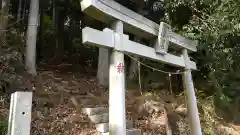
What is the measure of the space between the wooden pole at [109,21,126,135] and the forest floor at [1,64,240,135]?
1765 millimetres

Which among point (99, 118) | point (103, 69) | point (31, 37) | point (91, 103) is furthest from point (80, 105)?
point (31, 37)

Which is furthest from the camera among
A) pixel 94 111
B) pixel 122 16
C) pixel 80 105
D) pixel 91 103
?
pixel 91 103

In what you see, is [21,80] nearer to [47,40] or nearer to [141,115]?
[141,115]

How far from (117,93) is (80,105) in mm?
2843

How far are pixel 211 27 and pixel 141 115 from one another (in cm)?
325

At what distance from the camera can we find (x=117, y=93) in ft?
12.9

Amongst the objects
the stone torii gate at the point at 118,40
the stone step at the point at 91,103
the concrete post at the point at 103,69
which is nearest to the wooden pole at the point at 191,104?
the stone torii gate at the point at 118,40

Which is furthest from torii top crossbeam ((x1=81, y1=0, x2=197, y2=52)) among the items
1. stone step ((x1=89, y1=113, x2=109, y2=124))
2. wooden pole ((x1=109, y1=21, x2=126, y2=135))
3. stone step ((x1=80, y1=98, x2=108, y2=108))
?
stone step ((x1=80, y1=98, x2=108, y2=108))

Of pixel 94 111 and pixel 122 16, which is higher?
pixel 122 16

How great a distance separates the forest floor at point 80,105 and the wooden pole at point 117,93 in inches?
69.5

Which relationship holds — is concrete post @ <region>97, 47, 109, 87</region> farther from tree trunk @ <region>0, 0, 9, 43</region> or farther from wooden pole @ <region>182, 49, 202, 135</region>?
tree trunk @ <region>0, 0, 9, 43</region>

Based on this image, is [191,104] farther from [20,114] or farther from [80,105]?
[20,114]

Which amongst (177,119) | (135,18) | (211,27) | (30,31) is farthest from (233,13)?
(30,31)

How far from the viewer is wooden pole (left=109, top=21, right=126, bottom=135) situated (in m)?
3.86
